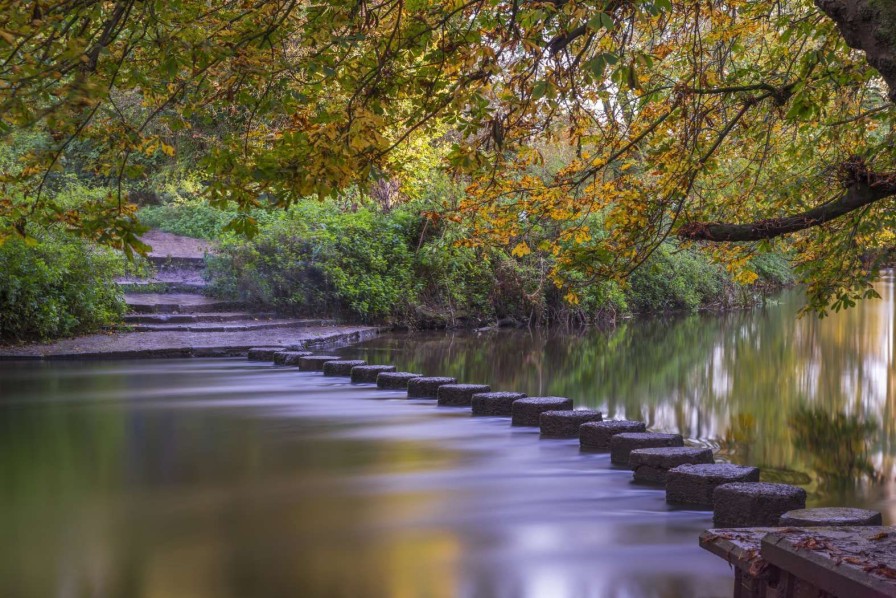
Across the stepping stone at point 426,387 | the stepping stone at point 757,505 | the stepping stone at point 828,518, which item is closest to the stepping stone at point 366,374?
the stepping stone at point 426,387

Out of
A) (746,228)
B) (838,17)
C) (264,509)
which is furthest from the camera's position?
(746,228)

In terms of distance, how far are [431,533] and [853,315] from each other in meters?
32.4

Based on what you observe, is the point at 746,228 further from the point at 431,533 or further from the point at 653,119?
the point at 431,533

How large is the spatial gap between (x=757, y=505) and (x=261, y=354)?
12103mm

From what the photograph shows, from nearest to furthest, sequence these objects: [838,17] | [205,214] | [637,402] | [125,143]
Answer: [838,17]
[125,143]
[637,402]
[205,214]

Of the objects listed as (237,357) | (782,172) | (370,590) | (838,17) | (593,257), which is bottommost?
(370,590)

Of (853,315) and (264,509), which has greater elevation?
(853,315)

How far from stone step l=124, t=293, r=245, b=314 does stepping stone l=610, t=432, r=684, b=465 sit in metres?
14.0

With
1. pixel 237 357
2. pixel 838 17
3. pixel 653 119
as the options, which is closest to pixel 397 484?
pixel 653 119

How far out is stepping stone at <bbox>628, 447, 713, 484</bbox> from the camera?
8.27 metres

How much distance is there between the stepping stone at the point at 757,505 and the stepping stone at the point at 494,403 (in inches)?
209

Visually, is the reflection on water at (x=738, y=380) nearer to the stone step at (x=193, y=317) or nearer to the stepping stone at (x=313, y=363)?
the stepping stone at (x=313, y=363)

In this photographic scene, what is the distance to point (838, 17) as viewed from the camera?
14.9 ft

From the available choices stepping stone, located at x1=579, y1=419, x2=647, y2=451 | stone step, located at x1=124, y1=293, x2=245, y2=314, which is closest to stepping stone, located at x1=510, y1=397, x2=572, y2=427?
stepping stone, located at x1=579, y1=419, x2=647, y2=451
